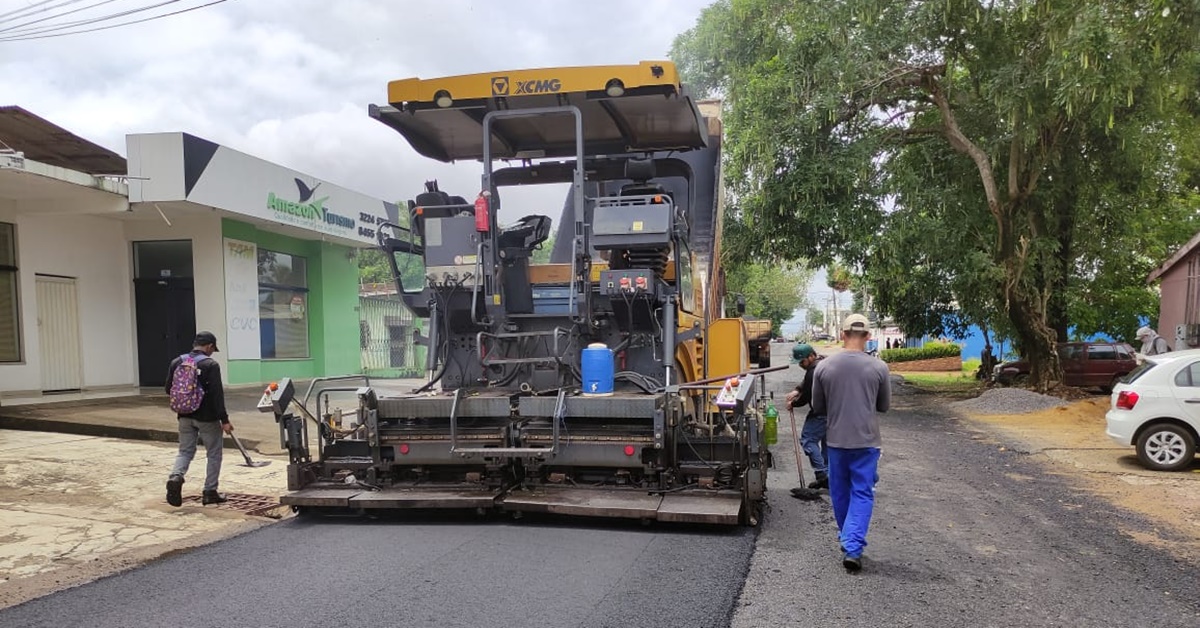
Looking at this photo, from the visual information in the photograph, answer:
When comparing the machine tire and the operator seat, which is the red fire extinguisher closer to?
the operator seat

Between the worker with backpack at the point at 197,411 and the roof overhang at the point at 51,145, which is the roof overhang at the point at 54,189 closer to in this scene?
the roof overhang at the point at 51,145

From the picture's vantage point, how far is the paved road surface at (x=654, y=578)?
170 inches

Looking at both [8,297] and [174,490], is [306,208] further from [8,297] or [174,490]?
[174,490]

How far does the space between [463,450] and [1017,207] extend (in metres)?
14.8

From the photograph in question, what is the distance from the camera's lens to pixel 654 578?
16.0ft

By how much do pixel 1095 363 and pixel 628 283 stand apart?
61.4 feet

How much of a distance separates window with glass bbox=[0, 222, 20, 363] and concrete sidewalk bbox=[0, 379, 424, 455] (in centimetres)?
92

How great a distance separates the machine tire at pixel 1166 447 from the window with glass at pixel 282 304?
47.8ft

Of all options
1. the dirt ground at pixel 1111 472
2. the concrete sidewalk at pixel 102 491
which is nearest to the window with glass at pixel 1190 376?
the dirt ground at pixel 1111 472

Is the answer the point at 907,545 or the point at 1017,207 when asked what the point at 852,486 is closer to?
the point at 907,545

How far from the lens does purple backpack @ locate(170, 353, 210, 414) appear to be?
22.6 ft

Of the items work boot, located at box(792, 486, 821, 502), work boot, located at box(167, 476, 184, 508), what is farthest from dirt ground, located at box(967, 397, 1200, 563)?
work boot, located at box(167, 476, 184, 508)

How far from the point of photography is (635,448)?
5.98 metres

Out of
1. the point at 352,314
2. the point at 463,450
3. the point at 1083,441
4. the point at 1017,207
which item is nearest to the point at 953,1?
the point at 1017,207
